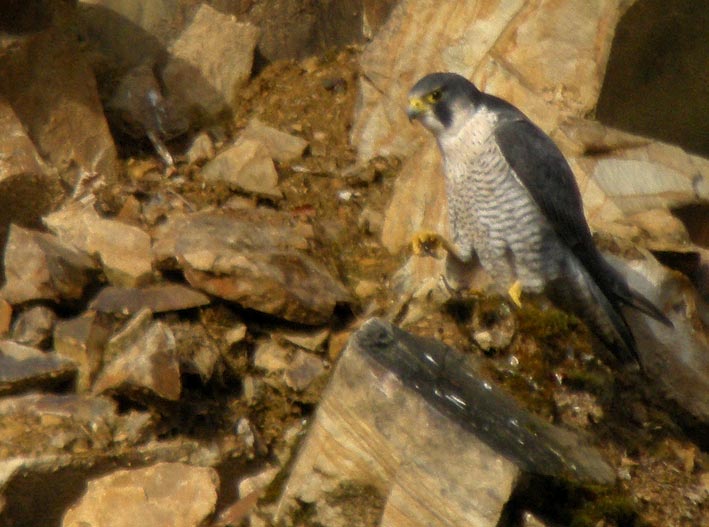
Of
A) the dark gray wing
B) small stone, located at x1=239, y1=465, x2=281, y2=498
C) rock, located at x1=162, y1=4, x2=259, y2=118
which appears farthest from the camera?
rock, located at x1=162, y1=4, x2=259, y2=118

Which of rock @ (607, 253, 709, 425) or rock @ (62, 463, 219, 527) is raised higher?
rock @ (607, 253, 709, 425)

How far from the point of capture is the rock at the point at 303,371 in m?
5.36

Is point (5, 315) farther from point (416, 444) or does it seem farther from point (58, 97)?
point (416, 444)

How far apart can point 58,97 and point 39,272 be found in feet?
4.41

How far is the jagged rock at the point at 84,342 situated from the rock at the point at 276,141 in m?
1.79

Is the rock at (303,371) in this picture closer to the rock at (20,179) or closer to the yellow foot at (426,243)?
the yellow foot at (426,243)

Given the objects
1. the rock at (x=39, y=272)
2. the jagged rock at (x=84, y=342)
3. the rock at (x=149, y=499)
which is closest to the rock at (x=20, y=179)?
the rock at (x=39, y=272)

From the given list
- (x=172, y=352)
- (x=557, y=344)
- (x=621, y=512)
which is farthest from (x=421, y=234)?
(x=621, y=512)

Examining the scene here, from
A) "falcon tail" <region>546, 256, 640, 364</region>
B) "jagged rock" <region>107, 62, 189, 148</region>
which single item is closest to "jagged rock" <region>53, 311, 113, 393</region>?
"jagged rock" <region>107, 62, 189, 148</region>

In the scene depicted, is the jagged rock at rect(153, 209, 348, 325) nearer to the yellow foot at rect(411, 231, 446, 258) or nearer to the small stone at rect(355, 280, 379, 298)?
the small stone at rect(355, 280, 379, 298)

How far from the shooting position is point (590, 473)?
4.34 m

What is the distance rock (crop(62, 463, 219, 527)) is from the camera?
4.58 meters

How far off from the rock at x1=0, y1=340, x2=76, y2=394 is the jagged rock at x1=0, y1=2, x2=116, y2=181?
1.43 m

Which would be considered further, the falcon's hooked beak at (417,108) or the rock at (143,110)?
the rock at (143,110)
